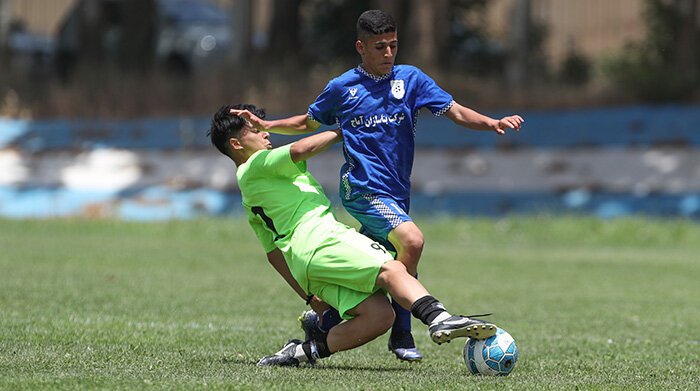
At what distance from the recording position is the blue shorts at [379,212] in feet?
23.8

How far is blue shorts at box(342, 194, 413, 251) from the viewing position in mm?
7254

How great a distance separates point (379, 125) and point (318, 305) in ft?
3.46

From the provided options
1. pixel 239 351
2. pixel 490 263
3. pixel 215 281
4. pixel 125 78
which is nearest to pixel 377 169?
pixel 239 351

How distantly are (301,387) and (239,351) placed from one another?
1944 mm

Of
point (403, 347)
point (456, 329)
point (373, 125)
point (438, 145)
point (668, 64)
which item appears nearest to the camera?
point (456, 329)

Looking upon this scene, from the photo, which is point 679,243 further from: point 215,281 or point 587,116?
point 215,281

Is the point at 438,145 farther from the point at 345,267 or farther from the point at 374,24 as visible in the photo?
the point at 345,267

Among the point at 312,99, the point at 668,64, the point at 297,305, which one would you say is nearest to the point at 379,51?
the point at 297,305

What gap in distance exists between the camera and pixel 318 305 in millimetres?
7492

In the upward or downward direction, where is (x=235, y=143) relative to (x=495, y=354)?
upward

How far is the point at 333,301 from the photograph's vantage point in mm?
7109

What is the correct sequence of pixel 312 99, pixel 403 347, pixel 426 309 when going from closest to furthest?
pixel 426 309, pixel 403 347, pixel 312 99

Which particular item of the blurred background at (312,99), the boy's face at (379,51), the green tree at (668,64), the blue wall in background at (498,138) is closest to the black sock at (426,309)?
the boy's face at (379,51)

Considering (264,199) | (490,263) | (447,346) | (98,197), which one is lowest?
(98,197)
